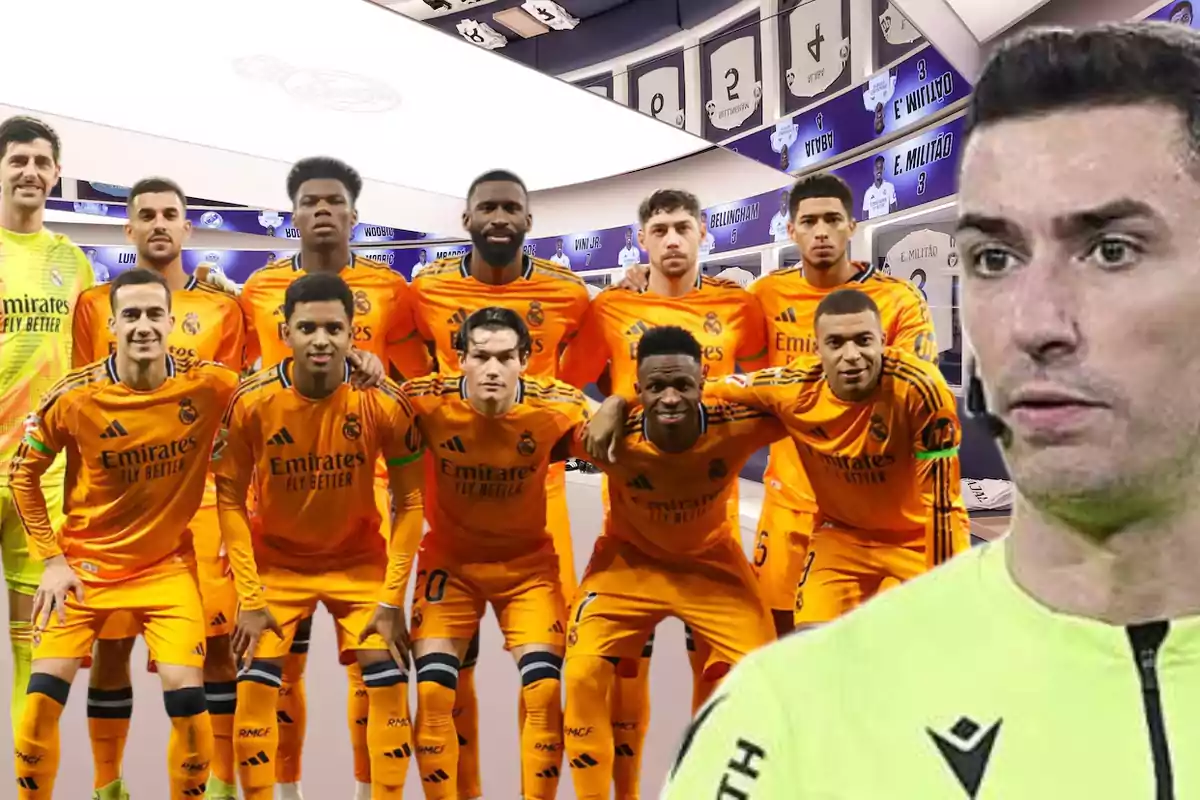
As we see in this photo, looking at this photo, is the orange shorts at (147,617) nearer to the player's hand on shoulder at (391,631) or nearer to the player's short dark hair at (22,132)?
the player's hand on shoulder at (391,631)

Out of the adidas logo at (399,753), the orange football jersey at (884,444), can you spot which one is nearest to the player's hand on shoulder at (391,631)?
the adidas logo at (399,753)

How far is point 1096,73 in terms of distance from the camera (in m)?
0.87

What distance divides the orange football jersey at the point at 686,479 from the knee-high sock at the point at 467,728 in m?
0.80

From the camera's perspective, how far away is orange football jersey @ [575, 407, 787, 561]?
319 cm

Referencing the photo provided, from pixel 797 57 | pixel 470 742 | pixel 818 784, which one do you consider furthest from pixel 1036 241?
pixel 797 57

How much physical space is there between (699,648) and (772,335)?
4.04 ft

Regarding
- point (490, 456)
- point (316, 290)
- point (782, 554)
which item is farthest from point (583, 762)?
point (316, 290)

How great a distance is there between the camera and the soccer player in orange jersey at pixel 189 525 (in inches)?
141

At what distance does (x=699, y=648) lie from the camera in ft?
11.6

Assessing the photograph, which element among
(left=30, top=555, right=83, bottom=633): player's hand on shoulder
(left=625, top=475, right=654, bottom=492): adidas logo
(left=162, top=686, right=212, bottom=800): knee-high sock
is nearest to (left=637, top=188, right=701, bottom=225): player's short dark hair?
(left=625, top=475, right=654, bottom=492): adidas logo

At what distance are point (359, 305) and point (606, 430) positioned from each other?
124 centimetres

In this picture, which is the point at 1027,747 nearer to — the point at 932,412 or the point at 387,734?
Answer: the point at 932,412

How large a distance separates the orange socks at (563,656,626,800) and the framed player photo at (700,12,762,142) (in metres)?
3.30

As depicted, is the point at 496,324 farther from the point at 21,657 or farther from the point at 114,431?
the point at 21,657
